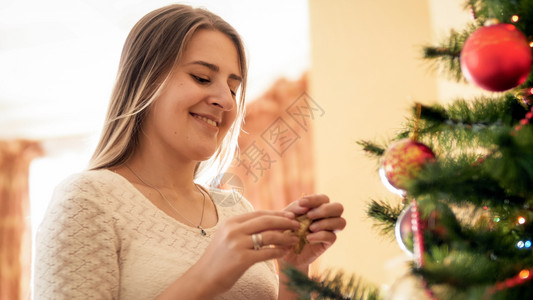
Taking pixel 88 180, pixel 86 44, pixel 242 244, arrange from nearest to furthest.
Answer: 1. pixel 242 244
2. pixel 88 180
3. pixel 86 44

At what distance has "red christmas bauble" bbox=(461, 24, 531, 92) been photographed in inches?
20.9

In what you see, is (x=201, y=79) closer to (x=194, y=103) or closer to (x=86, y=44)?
(x=194, y=103)

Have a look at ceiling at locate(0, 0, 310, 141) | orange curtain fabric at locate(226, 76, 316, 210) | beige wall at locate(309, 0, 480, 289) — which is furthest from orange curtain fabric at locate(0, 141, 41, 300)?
beige wall at locate(309, 0, 480, 289)

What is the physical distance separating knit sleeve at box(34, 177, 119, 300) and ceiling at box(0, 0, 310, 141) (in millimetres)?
1953

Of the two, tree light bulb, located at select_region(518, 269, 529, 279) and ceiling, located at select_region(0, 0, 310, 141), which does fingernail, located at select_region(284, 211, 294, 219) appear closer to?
tree light bulb, located at select_region(518, 269, 529, 279)

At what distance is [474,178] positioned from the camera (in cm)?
50

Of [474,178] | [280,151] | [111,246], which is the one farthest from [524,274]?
[280,151]

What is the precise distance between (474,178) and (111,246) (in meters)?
0.68

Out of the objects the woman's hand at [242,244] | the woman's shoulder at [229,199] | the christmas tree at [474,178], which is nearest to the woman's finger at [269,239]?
the woman's hand at [242,244]

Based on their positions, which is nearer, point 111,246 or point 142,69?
point 111,246

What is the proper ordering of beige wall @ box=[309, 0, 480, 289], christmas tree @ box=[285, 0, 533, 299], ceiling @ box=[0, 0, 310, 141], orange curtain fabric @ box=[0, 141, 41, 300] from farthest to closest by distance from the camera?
orange curtain fabric @ box=[0, 141, 41, 300], ceiling @ box=[0, 0, 310, 141], beige wall @ box=[309, 0, 480, 289], christmas tree @ box=[285, 0, 533, 299]

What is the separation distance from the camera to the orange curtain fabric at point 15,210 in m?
5.09

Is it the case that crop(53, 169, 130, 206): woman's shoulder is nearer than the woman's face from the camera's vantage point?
Yes

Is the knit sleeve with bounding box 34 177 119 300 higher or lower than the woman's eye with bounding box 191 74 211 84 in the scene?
lower
